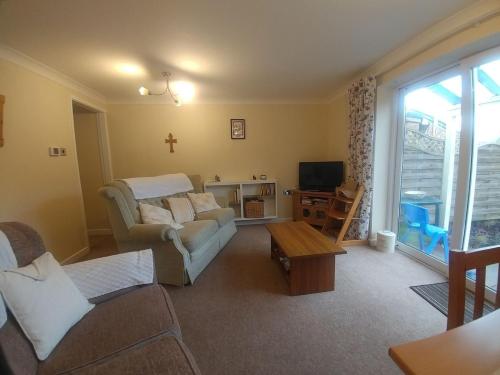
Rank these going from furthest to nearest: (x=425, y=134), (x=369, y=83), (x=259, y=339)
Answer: (x=369, y=83)
(x=425, y=134)
(x=259, y=339)

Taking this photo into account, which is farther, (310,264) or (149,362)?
(310,264)

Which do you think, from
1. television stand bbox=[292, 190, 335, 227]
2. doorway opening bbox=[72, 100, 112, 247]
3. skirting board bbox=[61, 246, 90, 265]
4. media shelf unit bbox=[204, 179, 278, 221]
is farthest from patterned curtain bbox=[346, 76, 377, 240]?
doorway opening bbox=[72, 100, 112, 247]

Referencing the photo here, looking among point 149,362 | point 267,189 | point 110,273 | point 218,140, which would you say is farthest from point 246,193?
point 149,362

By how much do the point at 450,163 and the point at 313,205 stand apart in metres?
1.80

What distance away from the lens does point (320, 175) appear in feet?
12.2

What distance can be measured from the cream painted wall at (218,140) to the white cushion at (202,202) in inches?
31.7

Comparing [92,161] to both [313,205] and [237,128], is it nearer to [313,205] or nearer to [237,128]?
[237,128]

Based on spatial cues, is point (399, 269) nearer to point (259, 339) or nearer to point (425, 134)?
point (425, 134)

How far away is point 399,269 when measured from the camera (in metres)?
2.28

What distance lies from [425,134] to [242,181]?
2.58 metres

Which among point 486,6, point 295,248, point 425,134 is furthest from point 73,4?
point 425,134

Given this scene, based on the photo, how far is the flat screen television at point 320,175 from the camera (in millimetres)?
3502

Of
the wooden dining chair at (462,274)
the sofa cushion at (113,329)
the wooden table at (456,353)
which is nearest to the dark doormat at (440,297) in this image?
the wooden dining chair at (462,274)

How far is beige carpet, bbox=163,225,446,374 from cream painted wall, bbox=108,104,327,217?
81.4 inches
